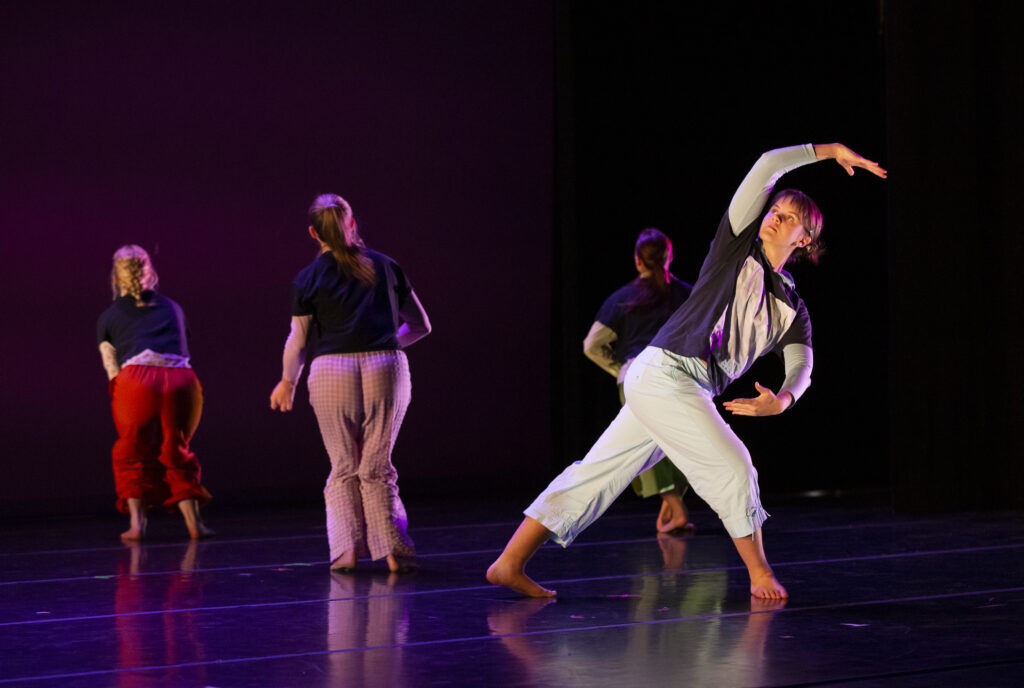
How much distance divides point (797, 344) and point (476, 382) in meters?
5.06

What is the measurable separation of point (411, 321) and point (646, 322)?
1393mm

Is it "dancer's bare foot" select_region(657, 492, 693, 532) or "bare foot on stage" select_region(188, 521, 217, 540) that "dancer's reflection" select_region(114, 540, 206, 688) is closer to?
"bare foot on stage" select_region(188, 521, 217, 540)

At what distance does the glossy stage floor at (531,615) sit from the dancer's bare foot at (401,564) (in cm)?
5

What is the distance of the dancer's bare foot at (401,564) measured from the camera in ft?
16.5

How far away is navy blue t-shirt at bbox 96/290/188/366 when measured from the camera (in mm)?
6527

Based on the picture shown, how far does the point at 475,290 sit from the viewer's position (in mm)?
9141

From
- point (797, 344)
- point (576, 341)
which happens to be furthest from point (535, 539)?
point (576, 341)

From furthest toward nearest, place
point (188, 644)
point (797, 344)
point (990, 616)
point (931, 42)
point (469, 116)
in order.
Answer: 1. point (469, 116)
2. point (931, 42)
3. point (797, 344)
4. point (990, 616)
5. point (188, 644)

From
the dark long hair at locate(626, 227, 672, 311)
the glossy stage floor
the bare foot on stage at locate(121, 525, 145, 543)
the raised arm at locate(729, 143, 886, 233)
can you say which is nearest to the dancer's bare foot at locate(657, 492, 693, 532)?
the glossy stage floor

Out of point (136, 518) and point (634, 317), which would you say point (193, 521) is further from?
point (634, 317)

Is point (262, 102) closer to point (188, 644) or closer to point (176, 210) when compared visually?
point (176, 210)

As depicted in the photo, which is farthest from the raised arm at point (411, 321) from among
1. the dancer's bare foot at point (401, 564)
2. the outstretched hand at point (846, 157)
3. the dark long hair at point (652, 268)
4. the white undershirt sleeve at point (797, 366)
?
the outstretched hand at point (846, 157)

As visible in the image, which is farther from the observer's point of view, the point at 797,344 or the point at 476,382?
the point at 476,382

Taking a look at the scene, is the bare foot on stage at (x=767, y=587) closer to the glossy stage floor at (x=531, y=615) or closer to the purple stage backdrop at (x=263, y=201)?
the glossy stage floor at (x=531, y=615)
